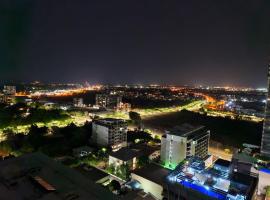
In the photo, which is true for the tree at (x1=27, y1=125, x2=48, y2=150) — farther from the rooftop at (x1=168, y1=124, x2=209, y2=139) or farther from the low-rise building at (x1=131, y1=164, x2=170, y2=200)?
the rooftop at (x1=168, y1=124, x2=209, y2=139)

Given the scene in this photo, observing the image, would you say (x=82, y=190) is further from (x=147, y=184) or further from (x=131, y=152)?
(x=131, y=152)

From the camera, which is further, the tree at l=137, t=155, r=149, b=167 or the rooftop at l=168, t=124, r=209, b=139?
the rooftop at l=168, t=124, r=209, b=139

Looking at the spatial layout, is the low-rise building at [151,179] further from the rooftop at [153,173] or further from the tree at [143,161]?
the tree at [143,161]

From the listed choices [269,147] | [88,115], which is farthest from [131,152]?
[88,115]

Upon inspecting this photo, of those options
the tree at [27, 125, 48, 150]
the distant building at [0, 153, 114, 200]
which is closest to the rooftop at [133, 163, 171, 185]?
the distant building at [0, 153, 114, 200]

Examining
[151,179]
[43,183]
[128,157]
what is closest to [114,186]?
[151,179]

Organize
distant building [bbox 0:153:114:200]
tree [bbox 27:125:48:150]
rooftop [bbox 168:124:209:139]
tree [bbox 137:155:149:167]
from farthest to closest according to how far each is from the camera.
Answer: tree [bbox 27:125:48:150]
rooftop [bbox 168:124:209:139]
tree [bbox 137:155:149:167]
distant building [bbox 0:153:114:200]

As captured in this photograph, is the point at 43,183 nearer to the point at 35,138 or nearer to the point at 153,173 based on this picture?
the point at 153,173
